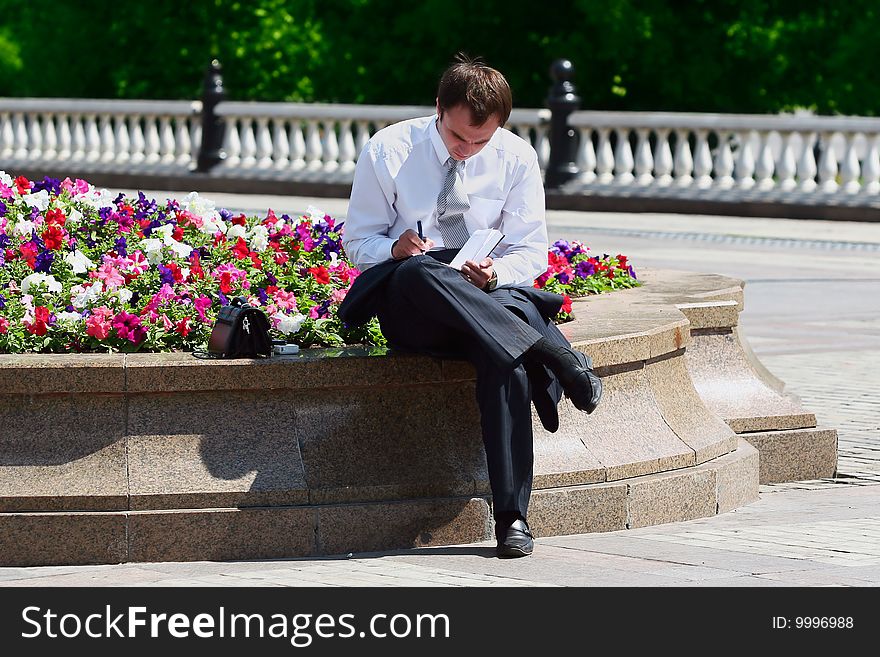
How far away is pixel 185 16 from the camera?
4162cm

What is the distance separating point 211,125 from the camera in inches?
1103

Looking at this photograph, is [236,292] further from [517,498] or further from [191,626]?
[191,626]

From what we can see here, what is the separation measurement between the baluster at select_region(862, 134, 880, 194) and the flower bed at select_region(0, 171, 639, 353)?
13.7 metres

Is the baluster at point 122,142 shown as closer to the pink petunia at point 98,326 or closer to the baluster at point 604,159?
the baluster at point 604,159

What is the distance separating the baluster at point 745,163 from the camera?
23.1 m

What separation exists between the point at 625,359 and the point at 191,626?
231cm

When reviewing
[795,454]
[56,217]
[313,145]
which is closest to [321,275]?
[56,217]

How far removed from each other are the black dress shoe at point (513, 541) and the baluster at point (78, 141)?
24.2m

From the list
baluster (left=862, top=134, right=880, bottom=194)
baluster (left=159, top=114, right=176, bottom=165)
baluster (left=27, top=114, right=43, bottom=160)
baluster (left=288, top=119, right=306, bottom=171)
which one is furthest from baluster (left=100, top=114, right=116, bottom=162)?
baluster (left=862, top=134, right=880, bottom=194)

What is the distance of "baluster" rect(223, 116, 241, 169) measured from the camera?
27.9m

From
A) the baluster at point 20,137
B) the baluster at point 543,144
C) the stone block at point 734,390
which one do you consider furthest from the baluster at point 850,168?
the stone block at point 734,390

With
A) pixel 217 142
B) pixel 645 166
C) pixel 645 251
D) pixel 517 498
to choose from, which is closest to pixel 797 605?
pixel 517 498

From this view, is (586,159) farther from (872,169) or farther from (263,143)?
(263,143)

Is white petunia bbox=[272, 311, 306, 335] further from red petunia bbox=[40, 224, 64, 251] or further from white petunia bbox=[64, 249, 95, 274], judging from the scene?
red petunia bbox=[40, 224, 64, 251]
